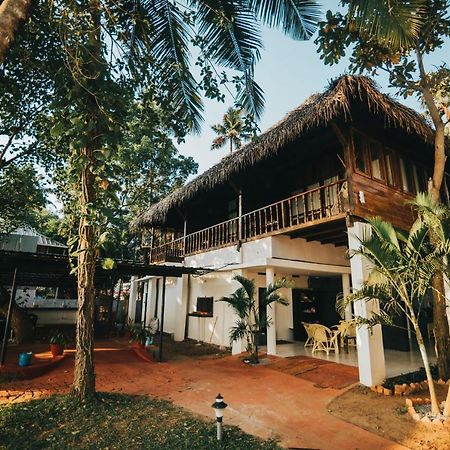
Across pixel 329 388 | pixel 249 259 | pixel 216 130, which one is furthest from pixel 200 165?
pixel 329 388

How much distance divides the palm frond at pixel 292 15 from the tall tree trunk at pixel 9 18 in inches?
107

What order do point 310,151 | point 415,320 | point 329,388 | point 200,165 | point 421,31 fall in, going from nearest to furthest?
point 415,320, point 329,388, point 421,31, point 310,151, point 200,165

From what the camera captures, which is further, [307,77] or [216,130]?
[216,130]

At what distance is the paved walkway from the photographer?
3713mm

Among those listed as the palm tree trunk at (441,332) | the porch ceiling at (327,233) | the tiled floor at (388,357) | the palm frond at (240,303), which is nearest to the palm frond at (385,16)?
the porch ceiling at (327,233)

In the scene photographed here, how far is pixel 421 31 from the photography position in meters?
6.26

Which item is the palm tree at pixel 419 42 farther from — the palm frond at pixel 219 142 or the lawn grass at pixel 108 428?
the palm frond at pixel 219 142

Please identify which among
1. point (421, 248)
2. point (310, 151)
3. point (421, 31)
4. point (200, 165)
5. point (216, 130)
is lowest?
point (421, 248)

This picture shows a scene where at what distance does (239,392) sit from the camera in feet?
17.6

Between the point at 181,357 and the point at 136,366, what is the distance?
1.70 meters

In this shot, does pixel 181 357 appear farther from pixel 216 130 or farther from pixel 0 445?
pixel 216 130

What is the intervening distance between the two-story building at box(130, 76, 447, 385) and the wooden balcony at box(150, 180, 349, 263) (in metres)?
0.04

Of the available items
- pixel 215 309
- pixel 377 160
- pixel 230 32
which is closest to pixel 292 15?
pixel 230 32

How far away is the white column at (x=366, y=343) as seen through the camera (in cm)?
555
